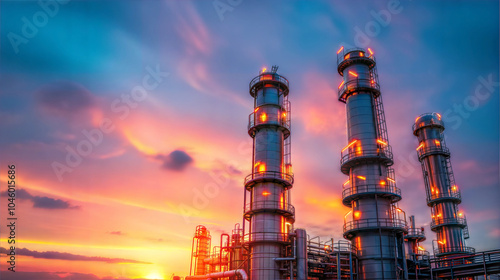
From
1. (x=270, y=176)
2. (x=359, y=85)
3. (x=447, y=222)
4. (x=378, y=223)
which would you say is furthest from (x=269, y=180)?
(x=447, y=222)

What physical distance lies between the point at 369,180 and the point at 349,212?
17.0 ft

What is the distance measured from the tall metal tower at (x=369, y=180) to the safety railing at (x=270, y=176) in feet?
23.8

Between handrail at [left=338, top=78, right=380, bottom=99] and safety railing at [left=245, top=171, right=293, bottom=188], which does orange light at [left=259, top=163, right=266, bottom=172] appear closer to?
safety railing at [left=245, top=171, right=293, bottom=188]

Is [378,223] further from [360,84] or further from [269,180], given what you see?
[360,84]

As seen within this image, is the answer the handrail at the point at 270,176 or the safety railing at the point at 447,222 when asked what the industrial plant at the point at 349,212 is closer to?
the handrail at the point at 270,176

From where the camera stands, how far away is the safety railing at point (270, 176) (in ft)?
140

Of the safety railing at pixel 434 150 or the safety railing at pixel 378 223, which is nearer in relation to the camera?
the safety railing at pixel 378 223

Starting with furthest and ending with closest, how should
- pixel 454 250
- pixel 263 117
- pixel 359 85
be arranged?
Answer: pixel 454 250 → pixel 359 85 → pixel 263 117

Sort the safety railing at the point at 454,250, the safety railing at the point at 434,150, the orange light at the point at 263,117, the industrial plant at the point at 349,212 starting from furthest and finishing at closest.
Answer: the safety railing at the point at 434,150 → the safety railing at the point at 454,250 → the orange light at the point at 263,117 → the industrial plant at the point at 349,212

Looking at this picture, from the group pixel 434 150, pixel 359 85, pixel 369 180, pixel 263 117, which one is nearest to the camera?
pixel 369 180

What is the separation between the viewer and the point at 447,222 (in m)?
56.9

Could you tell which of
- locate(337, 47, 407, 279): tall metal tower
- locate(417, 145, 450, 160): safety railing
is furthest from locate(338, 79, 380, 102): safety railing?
locate(417, 145, 450, 160): safety railing

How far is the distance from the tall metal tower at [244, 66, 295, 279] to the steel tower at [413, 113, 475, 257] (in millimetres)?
28203

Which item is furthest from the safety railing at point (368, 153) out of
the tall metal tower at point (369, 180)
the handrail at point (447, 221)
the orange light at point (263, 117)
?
the handrail at point (447, 221)
